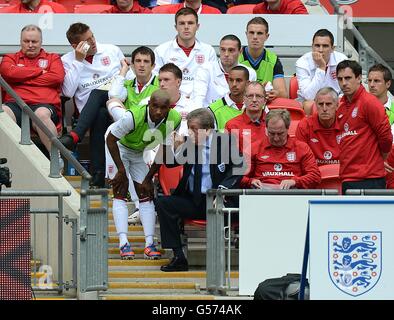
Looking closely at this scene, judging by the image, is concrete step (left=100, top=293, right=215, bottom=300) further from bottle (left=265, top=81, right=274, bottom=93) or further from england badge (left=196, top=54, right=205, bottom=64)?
england badge (left=196, top=54, right=205, bottom=64)

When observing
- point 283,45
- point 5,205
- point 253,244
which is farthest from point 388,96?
point 5,205

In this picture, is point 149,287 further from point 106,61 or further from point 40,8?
point 40,8

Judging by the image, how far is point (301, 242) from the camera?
13.8 meters

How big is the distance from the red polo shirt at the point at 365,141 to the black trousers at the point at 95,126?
2.80 m

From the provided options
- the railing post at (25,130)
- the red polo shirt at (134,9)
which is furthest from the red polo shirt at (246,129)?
the red polo shirt at (134,9)

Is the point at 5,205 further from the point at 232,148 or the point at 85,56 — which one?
the point at 85,56

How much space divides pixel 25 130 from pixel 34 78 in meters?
0.95

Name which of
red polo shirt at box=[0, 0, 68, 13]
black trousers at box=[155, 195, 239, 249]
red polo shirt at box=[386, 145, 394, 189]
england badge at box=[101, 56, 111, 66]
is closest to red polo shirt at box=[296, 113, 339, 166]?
red polo shirt at box=[386, 145, 394, 189]

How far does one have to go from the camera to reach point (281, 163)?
48.8 feet

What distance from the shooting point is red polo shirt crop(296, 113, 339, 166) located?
1547 cm

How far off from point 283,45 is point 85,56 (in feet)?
9.15

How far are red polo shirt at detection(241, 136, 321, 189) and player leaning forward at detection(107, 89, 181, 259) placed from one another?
966mm

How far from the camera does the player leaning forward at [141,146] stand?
595 inches

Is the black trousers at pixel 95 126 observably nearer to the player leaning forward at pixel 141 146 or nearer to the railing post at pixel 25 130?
the railing post at pixel 25 130
